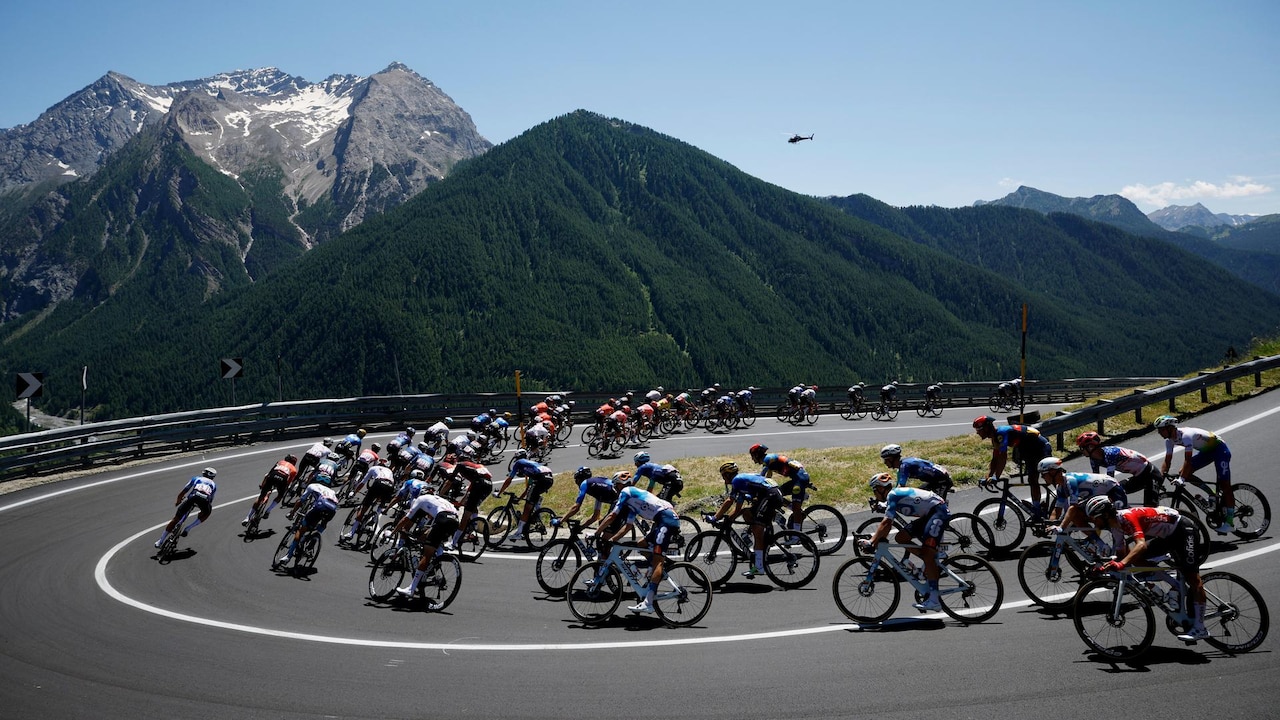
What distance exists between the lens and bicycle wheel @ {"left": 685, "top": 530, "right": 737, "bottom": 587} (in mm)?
11711

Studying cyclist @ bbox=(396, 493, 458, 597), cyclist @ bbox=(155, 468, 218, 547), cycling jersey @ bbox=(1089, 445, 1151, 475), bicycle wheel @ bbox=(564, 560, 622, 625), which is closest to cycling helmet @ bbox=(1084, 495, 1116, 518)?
cycling jersey @ bbox=(1089, 445, 1151, 475)

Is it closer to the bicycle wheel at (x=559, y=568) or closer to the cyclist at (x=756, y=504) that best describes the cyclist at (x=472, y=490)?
the bicycle wheel at (x=559, y=568)

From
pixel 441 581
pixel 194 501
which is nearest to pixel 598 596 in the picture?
pixel 441 581

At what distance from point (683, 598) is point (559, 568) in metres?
2.60

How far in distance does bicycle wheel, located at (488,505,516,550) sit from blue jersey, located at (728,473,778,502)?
540cm

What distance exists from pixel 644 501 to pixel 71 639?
764cm

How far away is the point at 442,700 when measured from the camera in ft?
25.6

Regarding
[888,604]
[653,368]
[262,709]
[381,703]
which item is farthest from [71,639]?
[653,368]

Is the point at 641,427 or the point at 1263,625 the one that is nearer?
the point at 1263,625

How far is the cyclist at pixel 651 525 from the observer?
9961 millimetres

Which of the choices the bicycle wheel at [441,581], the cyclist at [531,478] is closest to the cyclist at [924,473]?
the cyclist at [531,478]

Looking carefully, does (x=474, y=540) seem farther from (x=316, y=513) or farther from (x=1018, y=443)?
(x=1018, y=443)

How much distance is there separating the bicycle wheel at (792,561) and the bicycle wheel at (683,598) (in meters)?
1.60

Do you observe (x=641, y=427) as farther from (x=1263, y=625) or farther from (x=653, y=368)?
(x=653, y=368)
